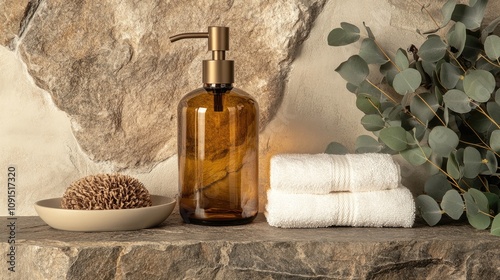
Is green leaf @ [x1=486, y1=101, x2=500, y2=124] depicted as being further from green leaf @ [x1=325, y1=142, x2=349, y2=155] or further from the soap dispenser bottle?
the soap dispenser bottle

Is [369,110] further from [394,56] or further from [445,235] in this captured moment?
[445,235]

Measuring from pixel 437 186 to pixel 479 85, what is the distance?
0.18 m

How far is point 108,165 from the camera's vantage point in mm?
1099

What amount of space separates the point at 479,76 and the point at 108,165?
1.91ft

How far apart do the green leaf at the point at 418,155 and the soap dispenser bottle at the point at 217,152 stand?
0.23 metres

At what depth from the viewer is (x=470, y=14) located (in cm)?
105

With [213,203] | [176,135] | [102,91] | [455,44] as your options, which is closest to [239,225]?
[213,203]

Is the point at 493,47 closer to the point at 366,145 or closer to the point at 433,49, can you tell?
the point at 433,49

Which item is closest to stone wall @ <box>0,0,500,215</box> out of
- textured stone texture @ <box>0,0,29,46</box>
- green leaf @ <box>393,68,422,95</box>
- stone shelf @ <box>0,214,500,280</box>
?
textured stone texture @ <box>0,0,29,46</box>

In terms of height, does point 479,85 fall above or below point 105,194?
above

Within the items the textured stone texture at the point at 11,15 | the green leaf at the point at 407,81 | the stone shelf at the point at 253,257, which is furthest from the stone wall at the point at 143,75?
the stone shelf at the point at 253,257

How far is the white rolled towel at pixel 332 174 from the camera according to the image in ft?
3.16

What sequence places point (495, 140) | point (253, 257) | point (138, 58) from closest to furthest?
point (253, 257) < point (495, 140) < point (138, 58)

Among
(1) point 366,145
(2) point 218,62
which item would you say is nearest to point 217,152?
(2) point 218,62
